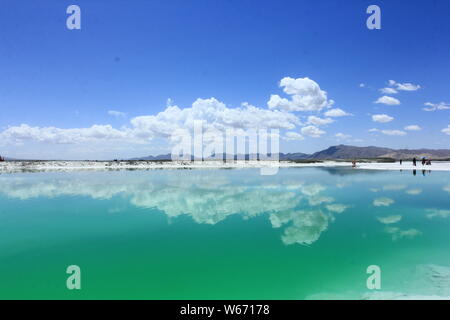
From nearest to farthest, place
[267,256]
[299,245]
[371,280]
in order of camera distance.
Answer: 1. [371,280]
2. [267,256]
3. [299,245]

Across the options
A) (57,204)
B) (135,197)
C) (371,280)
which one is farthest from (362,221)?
(57,204)

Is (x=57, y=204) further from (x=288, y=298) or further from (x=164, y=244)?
(x=288, y=298)

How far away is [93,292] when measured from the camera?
Answer: 23.9 ft

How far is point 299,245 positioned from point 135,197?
612 inches

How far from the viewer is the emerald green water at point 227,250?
741 centimetres

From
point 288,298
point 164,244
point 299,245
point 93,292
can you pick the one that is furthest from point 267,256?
point 93,292

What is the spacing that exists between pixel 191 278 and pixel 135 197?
16.0 metres

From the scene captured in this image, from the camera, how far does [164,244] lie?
35.9 feet

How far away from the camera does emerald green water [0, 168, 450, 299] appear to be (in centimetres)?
741

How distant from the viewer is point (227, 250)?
10.1 m

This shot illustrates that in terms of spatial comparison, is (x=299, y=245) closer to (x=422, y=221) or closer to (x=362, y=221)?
(x=362, y=221)
